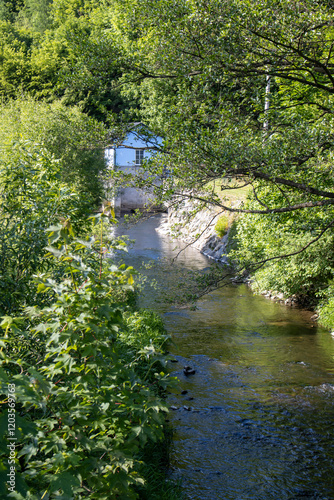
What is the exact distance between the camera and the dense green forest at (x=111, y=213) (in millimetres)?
2859

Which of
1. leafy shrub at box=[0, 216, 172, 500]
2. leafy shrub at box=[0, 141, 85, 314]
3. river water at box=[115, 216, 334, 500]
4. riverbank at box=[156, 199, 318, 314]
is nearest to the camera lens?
leafy shrub at box=[0, 216, 172, 500]

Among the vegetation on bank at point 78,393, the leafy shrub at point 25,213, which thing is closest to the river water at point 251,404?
the vegetation on bank at point 78,393

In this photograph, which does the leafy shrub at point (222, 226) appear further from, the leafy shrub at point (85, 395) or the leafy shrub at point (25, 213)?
the leafy shrub at point (85, 395)

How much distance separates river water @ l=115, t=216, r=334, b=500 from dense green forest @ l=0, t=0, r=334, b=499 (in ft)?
2.51

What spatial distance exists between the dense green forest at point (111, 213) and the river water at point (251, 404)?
77cm

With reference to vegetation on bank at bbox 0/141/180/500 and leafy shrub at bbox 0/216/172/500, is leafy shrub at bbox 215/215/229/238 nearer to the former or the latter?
vegetation on bank at bbox 0/141/180/500

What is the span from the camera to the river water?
18.5ft

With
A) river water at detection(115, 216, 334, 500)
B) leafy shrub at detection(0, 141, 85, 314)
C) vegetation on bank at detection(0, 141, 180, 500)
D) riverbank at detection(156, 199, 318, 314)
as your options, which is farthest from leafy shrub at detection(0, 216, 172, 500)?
riverbank at detection(156, 199, 318, 314)

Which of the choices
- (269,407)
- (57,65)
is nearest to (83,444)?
(269,407)

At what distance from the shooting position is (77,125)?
855cm

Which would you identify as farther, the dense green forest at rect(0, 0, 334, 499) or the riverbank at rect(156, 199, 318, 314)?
the riverbank at rect(156, 199, 318, 314)

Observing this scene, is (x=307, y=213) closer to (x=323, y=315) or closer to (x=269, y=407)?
(x=269, y=407)

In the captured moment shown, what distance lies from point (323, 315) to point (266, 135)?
6.96 m

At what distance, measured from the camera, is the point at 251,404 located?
7680 mm
